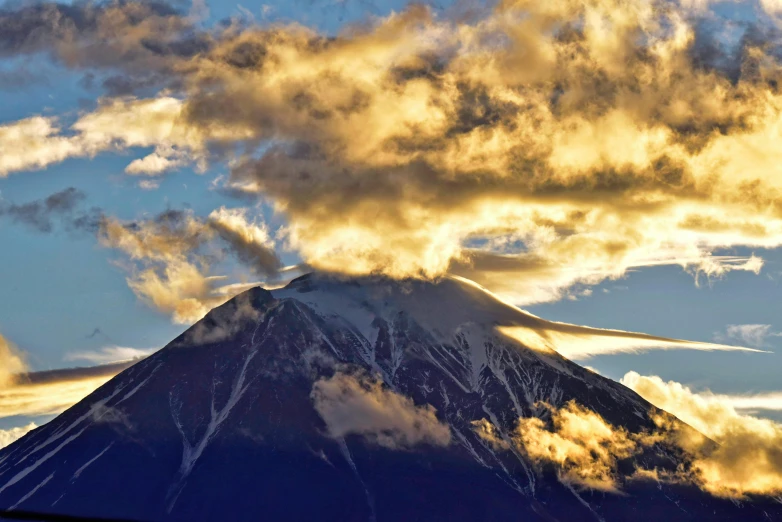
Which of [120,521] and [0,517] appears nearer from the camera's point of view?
[0,517]

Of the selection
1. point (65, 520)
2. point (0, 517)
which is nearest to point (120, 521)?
point (0, 517)

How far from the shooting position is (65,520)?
1149 centimetres

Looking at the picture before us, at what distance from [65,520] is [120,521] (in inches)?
109

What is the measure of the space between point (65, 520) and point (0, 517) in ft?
6.66

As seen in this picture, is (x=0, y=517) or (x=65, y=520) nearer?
(x=65, y=520)

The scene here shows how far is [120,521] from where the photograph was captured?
14180mm

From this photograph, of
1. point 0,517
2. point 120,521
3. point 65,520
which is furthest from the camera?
point 120,521

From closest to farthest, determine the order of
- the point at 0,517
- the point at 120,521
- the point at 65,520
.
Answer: the point at 65,520 < the point at 0,517 < the point at 120,521

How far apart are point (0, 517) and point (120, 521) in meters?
1.56

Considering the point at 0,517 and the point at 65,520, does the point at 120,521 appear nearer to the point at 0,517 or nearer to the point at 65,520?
the point at 0,517

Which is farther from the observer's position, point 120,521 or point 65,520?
point 120,521

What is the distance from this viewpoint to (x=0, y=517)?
13109 millimetres
